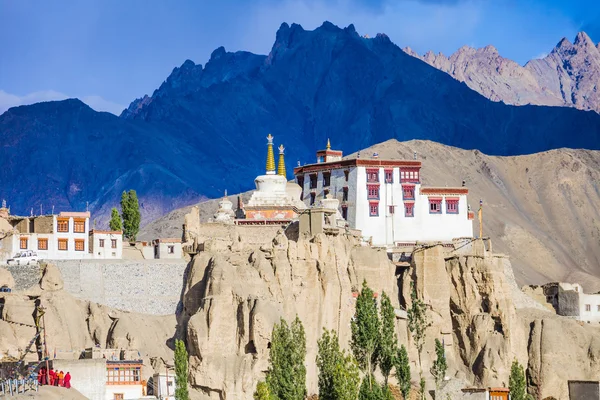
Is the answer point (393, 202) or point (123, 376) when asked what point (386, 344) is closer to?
point (123, 376)

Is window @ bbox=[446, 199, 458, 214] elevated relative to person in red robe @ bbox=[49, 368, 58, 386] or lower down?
elevated

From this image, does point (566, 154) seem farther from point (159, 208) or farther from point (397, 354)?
point (397, 354)

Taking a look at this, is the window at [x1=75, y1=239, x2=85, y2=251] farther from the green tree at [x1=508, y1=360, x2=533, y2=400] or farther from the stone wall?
the green tree at [x1=508, y1=360, x2=533, y2=400]

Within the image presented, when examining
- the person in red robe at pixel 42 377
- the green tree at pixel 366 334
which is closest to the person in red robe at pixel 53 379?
the person in red robe at pixel 42 377

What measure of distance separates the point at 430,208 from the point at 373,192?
482cm

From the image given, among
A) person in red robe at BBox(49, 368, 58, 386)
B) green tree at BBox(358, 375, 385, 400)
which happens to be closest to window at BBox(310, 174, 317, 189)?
green tree at BBox(358, 375, 385, 400)

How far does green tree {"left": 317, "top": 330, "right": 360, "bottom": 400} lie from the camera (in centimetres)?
7281

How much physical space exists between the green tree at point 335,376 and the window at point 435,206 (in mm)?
32583

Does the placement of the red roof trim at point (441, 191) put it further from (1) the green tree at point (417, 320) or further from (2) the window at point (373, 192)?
(1) the green tree at point (417, 320)

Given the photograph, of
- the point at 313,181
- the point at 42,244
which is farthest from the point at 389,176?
the point at 42,244

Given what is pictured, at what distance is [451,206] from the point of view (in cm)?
10900

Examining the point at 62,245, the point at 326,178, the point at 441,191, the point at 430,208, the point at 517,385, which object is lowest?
the point at 517,385

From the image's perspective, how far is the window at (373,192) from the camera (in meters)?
107

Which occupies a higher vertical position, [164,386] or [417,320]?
[417,320]
